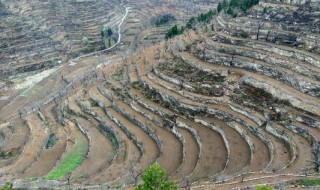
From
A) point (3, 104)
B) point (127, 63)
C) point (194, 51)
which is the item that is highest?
point (194, 51)

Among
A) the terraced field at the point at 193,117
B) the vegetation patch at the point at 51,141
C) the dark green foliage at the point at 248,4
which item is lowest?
the vegetation patch at the point at 51,141

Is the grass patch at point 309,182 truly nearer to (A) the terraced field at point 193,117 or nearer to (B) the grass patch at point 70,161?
A: (A) the terraced field at point 193,117

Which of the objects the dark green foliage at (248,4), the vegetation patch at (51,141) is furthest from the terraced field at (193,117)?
the dark green foliage at (248,4)

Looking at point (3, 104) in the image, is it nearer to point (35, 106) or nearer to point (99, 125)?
point (35, 106)

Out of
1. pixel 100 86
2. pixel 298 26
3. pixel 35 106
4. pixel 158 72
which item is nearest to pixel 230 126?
pixel 158 72

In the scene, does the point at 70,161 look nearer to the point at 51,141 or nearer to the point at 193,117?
the point at 51,141
